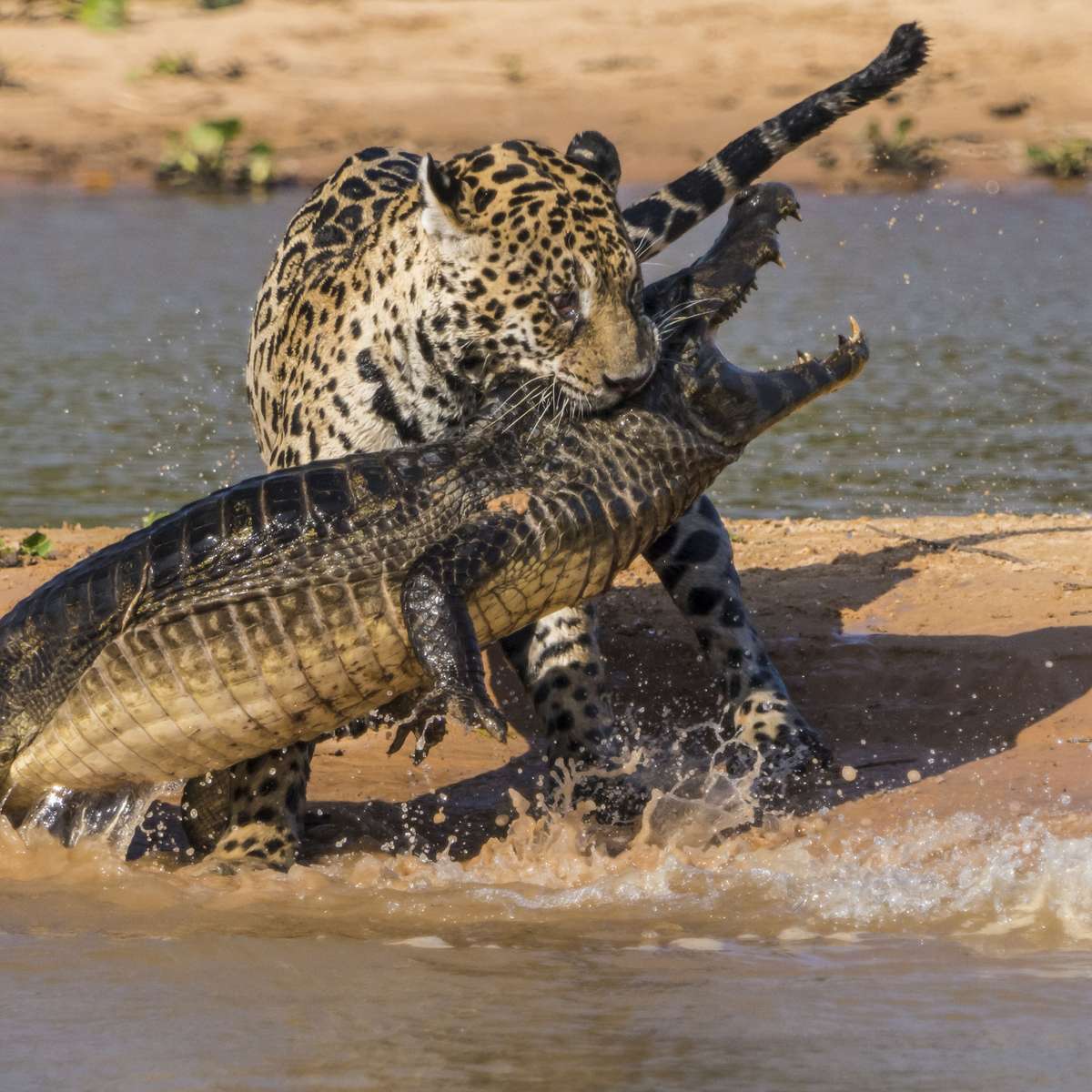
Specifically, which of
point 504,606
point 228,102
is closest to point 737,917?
point 504,606

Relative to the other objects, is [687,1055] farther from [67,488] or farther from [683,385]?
[67,488]

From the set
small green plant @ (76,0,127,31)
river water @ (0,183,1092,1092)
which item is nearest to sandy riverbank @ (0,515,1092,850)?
river water @ (0,183,1092,1092)

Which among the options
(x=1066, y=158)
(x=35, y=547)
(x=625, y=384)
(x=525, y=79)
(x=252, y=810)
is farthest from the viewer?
(x=525, y=79)

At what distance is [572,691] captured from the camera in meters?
6.12

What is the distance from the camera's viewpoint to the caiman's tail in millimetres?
6848

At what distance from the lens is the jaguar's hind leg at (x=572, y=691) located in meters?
6.12

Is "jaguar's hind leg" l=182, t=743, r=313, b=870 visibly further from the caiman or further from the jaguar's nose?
the jaguar's nose

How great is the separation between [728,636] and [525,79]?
62.7 feet

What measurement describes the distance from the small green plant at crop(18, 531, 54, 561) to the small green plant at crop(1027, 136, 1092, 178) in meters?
16.2

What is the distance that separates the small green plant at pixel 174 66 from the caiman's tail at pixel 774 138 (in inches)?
731

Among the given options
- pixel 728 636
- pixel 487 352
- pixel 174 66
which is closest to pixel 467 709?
pixel 487 352

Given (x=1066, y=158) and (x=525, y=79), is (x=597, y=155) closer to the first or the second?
(x=1066, y=158)

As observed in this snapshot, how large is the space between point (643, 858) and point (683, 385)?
1.22 meters

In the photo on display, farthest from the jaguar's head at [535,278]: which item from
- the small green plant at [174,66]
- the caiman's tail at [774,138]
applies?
the small green plant at [174,66]
